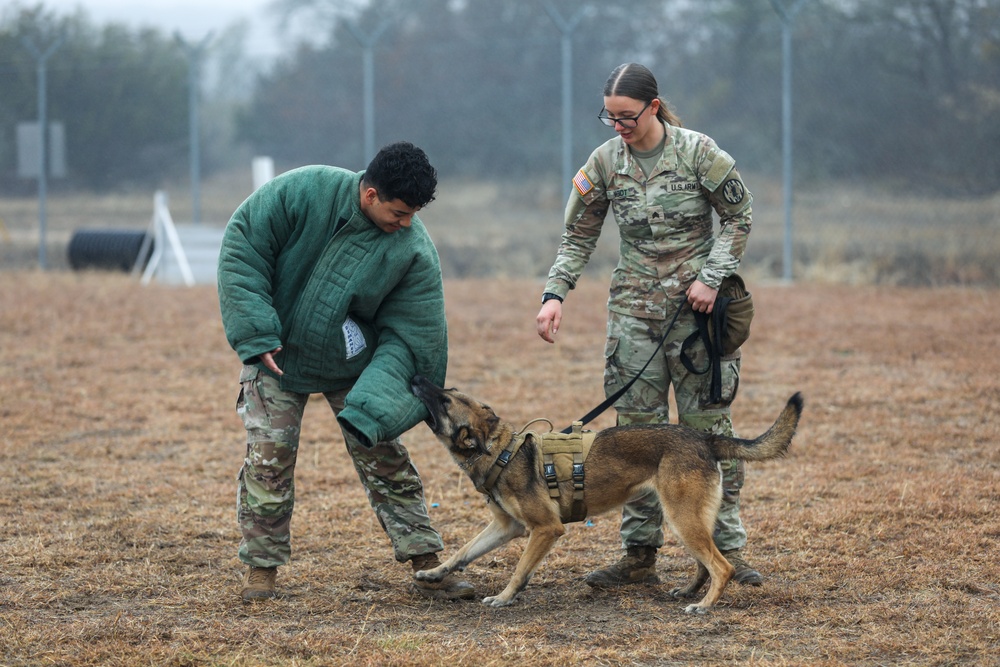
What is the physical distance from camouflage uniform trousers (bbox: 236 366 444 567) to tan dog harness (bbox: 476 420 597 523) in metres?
0.39

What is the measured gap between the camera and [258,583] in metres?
4.11

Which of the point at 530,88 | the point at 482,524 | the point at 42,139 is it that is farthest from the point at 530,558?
the point at 42,139

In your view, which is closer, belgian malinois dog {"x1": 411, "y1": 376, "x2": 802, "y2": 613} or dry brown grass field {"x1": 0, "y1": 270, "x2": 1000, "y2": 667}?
dry brown grass field {"x1": 0, "y1": 270, "x2": 1000, "y2": 667}

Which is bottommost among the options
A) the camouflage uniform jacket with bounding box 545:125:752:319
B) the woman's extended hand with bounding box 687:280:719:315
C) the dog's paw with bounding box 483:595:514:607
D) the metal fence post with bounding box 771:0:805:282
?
the dog's paw with bounding box 483:595:514:607

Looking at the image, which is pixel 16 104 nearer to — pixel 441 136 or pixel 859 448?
pixel 441 136

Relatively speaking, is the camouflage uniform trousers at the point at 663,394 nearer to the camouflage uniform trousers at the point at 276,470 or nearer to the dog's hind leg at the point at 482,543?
the dog's hind leg at the point at 482,543

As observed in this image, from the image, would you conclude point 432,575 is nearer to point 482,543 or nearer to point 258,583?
point 482,543

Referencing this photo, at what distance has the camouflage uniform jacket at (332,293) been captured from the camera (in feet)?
12.6

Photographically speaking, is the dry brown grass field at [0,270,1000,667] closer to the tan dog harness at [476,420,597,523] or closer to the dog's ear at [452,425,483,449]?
the tan dog harness at [476,420,597,523]

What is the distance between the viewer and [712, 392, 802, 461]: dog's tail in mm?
3955

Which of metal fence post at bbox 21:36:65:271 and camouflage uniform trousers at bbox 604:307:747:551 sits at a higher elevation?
metal fence post at bbox 21:36:65:271

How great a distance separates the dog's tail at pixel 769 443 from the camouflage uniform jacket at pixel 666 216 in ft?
1.90

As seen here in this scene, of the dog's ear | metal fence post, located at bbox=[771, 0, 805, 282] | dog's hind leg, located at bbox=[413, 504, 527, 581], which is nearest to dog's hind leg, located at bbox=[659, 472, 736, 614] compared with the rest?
dog's hind leg, located at bbox=[413, 504, 527, 581]

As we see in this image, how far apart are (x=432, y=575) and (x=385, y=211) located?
1455mm
